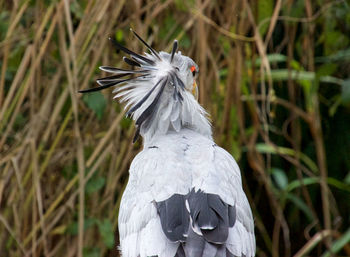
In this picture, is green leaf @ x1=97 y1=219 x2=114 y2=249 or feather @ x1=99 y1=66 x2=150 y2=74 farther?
green leaf @ x1=97 y1=219 x2=114 y2=249

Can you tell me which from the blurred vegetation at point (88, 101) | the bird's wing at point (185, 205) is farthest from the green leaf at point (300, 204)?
the bird's wing at point (185, 205)

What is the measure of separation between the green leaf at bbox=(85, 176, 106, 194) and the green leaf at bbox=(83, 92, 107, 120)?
→ 34cm

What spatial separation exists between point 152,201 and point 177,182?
0.11 meters

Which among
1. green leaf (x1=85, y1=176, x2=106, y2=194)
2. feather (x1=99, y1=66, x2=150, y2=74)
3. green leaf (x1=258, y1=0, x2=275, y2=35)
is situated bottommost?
green leaf (x1=85, y1=176, x2=106, y2=194)

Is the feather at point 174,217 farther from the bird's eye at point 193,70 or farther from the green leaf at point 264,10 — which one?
the green leaf at point 264,10

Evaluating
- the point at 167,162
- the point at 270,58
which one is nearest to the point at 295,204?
the point at 270,58

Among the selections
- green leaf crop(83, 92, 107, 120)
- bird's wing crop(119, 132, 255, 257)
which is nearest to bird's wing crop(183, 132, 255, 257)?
bird's wing crop(119, 132, 255, 257)

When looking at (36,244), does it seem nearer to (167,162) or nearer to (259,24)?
(167,162)

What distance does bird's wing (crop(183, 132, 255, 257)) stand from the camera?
218cm

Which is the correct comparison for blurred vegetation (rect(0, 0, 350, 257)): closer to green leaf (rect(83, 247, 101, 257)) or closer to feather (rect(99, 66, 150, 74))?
green leaf (rect(83, 247, 101, 257))

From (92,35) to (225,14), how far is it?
703mm

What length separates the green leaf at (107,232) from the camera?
333 cm

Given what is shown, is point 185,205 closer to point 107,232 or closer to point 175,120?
point 175,120

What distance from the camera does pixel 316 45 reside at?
4.31 meters
